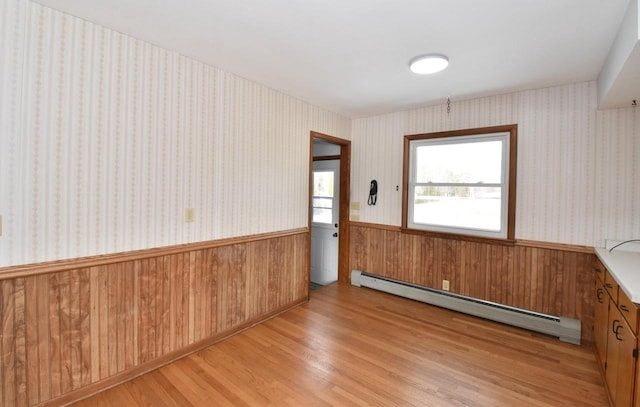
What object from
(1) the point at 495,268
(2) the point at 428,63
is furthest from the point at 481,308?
(2) the point at 428,63

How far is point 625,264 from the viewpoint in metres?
2.08

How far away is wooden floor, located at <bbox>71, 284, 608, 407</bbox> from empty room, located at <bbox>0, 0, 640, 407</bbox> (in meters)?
0.02

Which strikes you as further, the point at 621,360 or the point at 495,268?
the point at 495,268

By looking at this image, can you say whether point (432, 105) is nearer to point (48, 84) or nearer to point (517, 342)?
point (517, 342)

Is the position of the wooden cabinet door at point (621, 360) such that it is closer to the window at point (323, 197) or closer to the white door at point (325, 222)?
the white door at point (325, 222)

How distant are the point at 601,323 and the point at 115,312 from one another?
144 inches

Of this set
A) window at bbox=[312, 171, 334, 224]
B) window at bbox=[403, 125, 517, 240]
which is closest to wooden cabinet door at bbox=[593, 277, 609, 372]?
window at bbox=[403, 125, 517, 240]

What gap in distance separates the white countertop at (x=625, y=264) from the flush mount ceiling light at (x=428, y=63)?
1.87 meters

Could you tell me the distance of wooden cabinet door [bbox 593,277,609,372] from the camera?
213 cm

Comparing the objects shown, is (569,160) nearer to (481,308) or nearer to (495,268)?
(495,268)

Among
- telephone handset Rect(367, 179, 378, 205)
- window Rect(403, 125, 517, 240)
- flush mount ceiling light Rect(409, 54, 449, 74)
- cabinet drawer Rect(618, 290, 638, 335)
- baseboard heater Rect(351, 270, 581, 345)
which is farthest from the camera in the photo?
telephone handset Rect(367, 179, 378, 205)

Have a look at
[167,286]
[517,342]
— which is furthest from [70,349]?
[517,342]

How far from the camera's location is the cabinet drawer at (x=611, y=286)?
188 cm

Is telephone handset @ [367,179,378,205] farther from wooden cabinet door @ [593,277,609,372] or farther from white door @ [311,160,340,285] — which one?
wooden cabinet door @ [593,277,609,372]
